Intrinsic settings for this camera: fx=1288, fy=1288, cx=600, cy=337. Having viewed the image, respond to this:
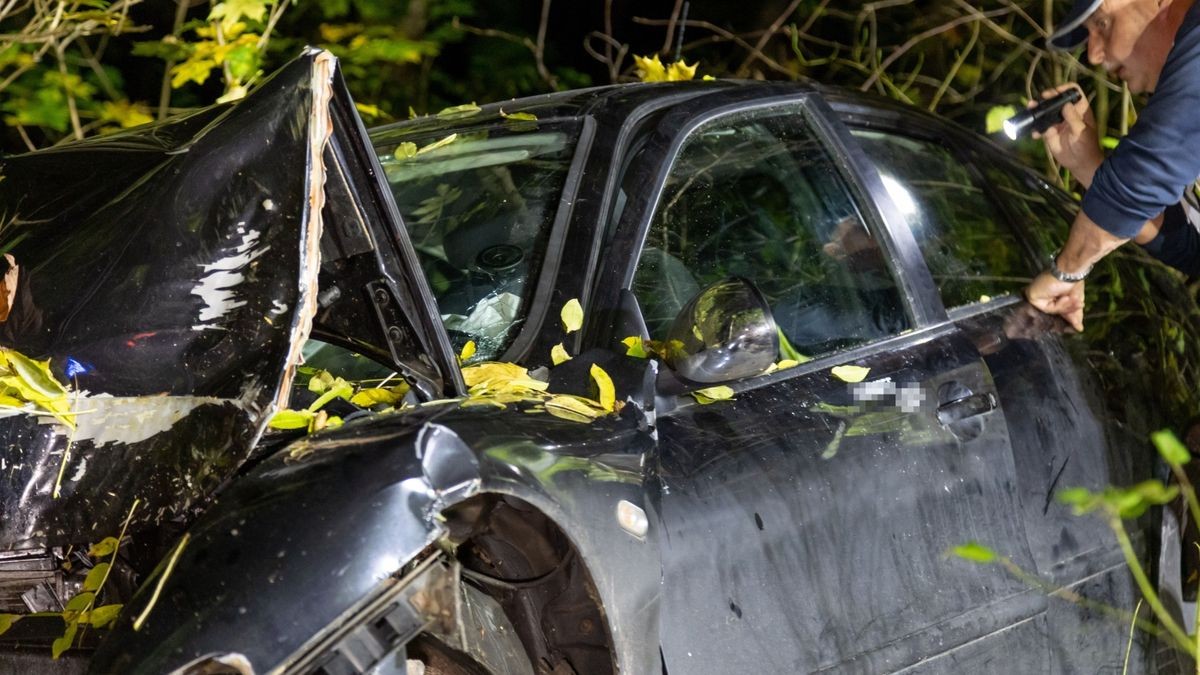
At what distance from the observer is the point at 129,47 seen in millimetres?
7312

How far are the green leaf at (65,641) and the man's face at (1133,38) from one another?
2.81m

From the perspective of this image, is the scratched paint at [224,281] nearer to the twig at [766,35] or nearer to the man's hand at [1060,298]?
the man's hand at [1060,298]

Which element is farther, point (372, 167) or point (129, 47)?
point (129, 47)

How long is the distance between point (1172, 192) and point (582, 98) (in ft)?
4.75

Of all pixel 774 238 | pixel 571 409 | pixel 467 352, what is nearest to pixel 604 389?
pixel 571 409

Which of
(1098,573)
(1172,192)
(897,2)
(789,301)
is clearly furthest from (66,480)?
(897,2)

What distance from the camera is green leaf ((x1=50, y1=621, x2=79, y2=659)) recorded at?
2.22 meters

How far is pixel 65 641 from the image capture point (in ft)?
7.29

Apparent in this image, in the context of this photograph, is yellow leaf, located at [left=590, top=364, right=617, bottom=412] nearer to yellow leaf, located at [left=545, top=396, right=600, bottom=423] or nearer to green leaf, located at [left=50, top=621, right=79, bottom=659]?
yellow leaf, located at [left=545, top=396, right=600, bottom=423]

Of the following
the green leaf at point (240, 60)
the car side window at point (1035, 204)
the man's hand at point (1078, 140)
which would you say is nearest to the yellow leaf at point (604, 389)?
the car side window at point (1035, 204)

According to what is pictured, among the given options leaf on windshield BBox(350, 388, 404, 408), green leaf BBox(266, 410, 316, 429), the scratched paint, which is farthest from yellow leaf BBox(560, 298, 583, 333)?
the scratched paint

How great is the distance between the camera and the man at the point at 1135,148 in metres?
3.00

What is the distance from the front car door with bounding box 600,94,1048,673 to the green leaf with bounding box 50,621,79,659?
40.2 inches

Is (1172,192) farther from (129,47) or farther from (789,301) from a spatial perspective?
(129,47)
